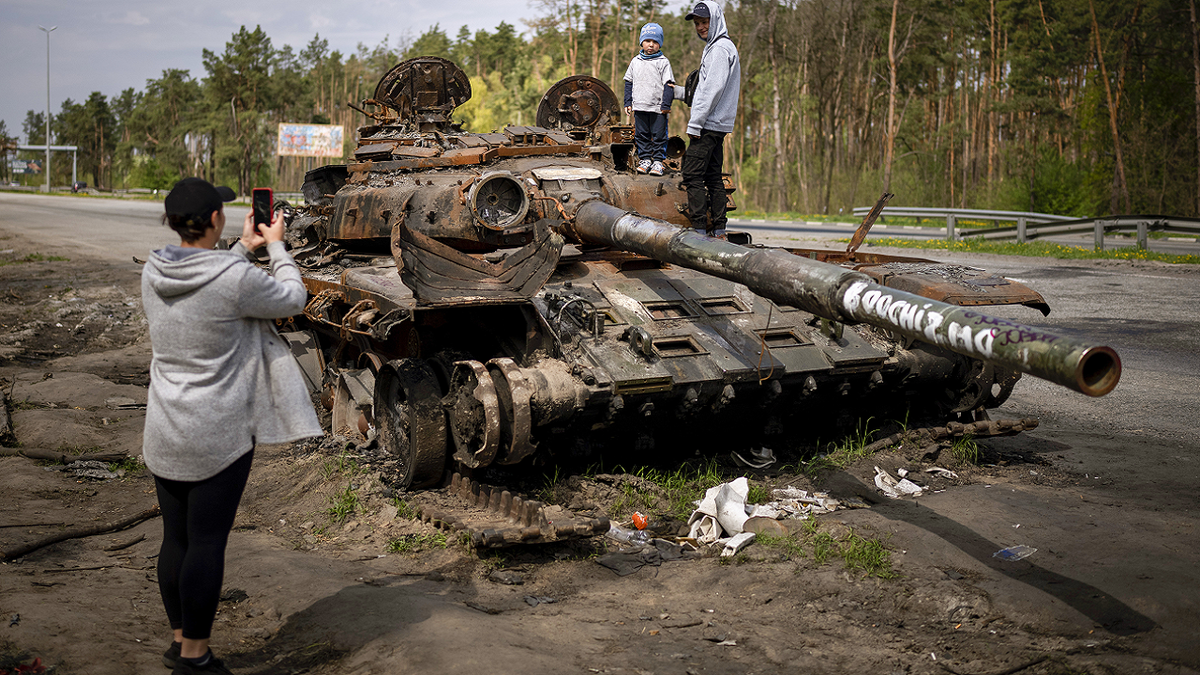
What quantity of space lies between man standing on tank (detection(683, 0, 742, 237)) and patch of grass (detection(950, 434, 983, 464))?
99.3 inches

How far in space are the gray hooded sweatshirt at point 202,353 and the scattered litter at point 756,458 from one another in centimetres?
415

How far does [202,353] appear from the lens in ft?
12.4

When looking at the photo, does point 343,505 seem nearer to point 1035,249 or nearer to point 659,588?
point 659,588

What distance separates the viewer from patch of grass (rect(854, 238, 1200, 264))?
60.8 ft

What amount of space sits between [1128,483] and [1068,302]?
813cm

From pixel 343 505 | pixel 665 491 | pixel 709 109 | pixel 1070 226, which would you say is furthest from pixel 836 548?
pixel 1070 226

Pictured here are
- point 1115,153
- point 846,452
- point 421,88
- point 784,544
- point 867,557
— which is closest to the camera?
point 867,557

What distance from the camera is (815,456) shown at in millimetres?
7492

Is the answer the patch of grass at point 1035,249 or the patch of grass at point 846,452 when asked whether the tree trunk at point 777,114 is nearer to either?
the patch of grass at point 1035,249

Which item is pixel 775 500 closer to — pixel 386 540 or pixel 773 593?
pixel 773 593

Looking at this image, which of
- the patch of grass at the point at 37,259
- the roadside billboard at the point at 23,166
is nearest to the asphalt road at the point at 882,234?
the patch of grass at the point at 37,259

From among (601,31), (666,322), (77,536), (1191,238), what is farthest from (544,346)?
(601,31)

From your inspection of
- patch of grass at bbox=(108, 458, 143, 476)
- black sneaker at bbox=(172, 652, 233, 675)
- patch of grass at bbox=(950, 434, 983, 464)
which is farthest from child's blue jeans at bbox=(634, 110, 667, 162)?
black sneaker at bbox=(172, 652, 233, 675)

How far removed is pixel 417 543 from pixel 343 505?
885 millimetres
